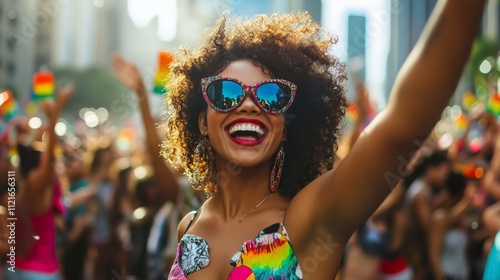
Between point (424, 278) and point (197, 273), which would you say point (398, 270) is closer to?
point (424, 278)

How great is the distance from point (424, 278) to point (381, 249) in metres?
0.85

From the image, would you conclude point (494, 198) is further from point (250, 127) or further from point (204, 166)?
point (250, 127)

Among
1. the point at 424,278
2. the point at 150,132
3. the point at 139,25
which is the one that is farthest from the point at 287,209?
the point at 139,25

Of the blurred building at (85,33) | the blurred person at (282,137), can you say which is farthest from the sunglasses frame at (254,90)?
the blurred building at (85,33)

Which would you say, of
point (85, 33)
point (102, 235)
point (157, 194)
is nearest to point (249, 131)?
point (157, 194)

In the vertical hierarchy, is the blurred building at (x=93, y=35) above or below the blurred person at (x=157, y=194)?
above

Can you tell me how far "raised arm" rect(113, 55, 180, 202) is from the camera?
5105mm

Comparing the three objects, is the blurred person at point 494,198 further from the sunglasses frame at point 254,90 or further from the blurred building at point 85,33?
the blurred building at point 85,33

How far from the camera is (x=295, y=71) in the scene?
257 cm

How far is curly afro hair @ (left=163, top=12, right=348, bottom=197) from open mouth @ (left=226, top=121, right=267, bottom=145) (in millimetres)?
157

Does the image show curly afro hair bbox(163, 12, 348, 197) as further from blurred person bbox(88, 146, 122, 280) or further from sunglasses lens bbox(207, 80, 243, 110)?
blurred person bbox(88, 146, 122, 280)

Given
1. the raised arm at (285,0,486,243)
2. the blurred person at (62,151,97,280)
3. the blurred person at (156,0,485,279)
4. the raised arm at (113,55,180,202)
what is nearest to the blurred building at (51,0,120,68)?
the blurred person at (62,151,97,280)

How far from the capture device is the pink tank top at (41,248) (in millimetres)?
5805

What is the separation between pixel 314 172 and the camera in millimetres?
2609
